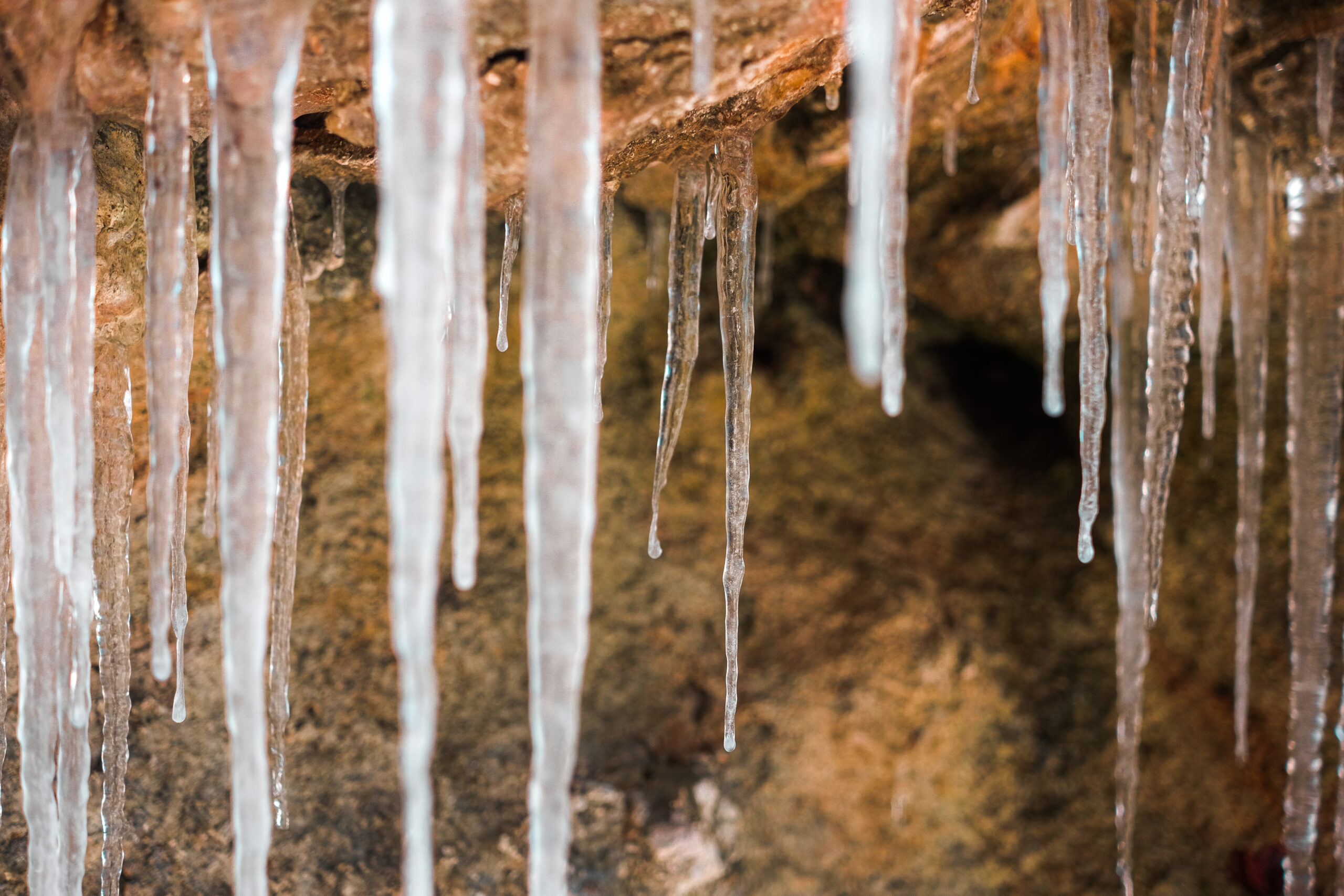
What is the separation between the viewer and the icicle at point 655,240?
9.63 feet

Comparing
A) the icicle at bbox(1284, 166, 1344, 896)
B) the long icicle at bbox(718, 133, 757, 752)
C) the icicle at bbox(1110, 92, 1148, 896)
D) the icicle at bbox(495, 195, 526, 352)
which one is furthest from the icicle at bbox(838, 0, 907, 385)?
the icicle at bbox(1284, 166, 1344, 896)

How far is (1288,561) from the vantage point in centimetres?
296

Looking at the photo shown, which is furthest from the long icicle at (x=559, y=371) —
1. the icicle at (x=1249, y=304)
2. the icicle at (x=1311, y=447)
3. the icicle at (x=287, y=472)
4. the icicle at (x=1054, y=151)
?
the icicle at (x=1311, y=447)

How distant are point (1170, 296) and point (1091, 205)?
1.16 ft

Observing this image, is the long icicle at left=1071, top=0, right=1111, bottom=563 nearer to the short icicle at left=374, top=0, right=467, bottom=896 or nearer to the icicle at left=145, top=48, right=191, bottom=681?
the short icicle at left=374, top=0, right=467, bottom=896

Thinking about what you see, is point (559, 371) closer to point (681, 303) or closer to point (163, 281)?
point (163, 281)

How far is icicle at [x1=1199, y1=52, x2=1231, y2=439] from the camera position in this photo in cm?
178

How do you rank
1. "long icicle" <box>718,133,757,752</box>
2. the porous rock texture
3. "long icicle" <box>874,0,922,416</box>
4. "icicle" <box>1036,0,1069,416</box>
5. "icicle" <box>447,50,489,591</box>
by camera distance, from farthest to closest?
the porous rock texture, "long icicle" <box>718,133,757,752</box>, "icicle" <box>1036,0,1069,416</box>, "long icicle" <box>874,0,922,416</box>, "icicle" <box>447,50,489,591</box>

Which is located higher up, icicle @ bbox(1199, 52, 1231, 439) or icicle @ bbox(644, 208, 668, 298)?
icicle @ bbox(644, 208, 668, 298)

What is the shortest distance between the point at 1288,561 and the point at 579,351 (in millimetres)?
3092

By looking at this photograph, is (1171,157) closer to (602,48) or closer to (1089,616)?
(602,48)

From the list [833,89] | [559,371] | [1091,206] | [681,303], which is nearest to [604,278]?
[681,303]

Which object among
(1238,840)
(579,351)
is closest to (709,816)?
(1238,840)

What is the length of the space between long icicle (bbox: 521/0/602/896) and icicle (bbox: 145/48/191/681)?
1.87 feet
